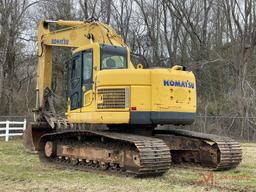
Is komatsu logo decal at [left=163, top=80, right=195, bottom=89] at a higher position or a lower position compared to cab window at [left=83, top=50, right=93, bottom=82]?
lower

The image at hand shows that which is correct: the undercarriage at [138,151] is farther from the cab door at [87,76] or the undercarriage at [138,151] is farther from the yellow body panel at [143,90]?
the cab door at [87,76]

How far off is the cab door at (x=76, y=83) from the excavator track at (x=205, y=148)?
216 cm

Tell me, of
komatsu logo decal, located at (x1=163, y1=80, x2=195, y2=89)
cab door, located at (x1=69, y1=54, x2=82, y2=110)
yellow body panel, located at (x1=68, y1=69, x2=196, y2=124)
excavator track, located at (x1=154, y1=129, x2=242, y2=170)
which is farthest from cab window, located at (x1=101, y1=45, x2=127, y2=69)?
excavator track, located at (x1=154, y1=129, x2=242, y2=170)

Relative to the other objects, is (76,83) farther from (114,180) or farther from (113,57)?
(114,180)

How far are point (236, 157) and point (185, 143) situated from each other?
1.23 m

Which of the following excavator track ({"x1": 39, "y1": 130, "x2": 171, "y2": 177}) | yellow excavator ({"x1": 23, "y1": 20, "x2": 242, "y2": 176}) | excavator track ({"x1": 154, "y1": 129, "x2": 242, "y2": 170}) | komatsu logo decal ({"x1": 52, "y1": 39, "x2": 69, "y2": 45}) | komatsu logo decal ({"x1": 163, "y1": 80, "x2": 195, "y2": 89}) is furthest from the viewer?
komatsu logo decal ({"x1": 52, "y1": 39, "x2": 69, "y2": 45})

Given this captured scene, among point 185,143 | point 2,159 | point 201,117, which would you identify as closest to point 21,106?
point 201,117

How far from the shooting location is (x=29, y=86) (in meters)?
34.8

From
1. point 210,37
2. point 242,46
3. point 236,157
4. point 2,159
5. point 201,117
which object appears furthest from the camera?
point 210,37

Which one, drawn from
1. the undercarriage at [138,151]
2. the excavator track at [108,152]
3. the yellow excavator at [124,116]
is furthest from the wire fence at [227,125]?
the yellow excavator at [124,116]

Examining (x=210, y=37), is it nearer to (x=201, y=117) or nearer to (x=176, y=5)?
(x=176, y=5)

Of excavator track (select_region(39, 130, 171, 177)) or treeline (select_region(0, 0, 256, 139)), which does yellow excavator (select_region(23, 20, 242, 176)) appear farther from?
treeline (select_region(0, 0, 256, 139))

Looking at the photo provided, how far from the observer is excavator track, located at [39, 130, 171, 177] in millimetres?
9977

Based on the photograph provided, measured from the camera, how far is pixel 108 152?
1101 cm
